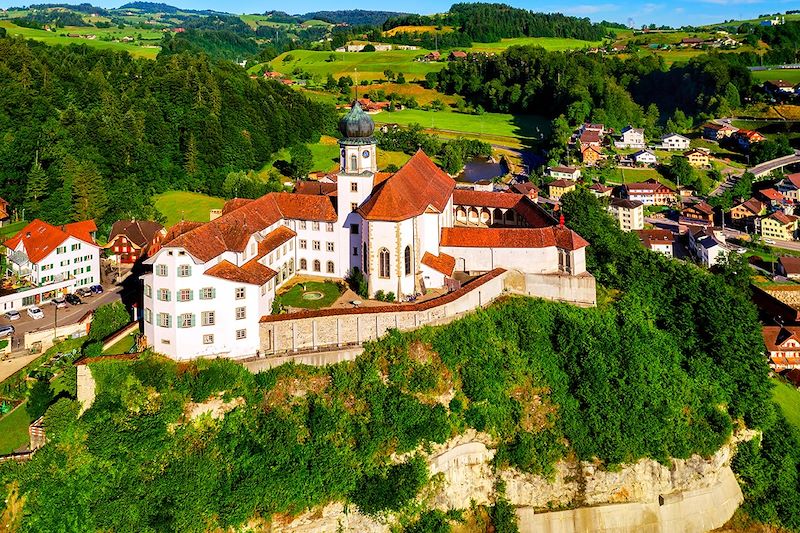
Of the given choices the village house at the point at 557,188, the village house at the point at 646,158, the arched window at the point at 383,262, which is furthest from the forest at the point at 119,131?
the village house at the point at 646,158

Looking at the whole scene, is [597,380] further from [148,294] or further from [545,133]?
[545,133]

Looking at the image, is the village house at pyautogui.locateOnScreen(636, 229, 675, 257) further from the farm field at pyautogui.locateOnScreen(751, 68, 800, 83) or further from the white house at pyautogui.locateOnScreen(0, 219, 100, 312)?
the farm field at pyautogui.locateOnScreen(751, 68, 800, 83)

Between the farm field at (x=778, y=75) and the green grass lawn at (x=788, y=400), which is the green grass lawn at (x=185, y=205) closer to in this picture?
the green grass lawn at (x=788, y=400)

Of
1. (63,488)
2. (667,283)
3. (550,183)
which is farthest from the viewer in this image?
(550,183)

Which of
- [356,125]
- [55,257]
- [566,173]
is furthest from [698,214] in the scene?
[55,257]

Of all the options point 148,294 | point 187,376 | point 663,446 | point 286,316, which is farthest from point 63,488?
point 663,446

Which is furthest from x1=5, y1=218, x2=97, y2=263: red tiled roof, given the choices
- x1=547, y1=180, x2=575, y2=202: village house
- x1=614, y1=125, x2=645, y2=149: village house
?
x1=614, y1=125, x2=645, y2=149: village house
